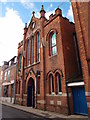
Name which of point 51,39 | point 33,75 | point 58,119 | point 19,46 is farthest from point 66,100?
point 19,46

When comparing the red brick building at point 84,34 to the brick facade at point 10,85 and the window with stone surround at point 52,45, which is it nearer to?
the window with stone surround at point 52,45

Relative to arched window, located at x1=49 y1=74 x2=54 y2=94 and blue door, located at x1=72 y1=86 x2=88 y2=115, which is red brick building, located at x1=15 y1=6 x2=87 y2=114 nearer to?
arched window, located at x1=49 y1=74 x2=54 y2=94

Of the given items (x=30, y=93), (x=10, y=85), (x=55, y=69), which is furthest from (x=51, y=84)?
(x=10, y=85)

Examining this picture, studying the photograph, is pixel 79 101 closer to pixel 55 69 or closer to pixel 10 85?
pixel 55 69

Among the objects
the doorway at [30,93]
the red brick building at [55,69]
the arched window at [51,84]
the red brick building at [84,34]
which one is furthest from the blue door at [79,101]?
the doorway at [30,93]

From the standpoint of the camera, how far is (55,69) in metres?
Answer: 10.6

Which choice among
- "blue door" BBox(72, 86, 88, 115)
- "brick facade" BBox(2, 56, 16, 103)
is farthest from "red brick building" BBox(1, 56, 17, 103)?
"blue door" BBox(72, 86, 88, 115)

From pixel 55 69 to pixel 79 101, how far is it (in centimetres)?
384

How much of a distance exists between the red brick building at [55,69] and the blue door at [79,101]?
1.02 feet

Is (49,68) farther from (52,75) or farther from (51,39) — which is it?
(51,39)

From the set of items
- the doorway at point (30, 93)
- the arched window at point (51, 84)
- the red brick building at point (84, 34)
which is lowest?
the doorway at point (30, 93)

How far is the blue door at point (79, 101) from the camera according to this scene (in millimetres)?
8338

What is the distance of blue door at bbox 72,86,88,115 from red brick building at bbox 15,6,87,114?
Result: 310mm

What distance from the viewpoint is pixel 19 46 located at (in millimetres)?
20359
